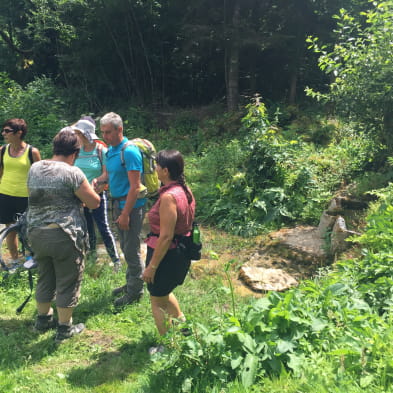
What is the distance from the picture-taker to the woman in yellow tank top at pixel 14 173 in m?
4.48

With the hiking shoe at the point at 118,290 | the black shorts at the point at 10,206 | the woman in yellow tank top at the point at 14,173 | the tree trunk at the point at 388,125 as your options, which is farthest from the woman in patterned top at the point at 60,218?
the tree trunk at the point at 388,125

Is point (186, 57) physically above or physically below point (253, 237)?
above

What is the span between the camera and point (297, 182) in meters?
7.09

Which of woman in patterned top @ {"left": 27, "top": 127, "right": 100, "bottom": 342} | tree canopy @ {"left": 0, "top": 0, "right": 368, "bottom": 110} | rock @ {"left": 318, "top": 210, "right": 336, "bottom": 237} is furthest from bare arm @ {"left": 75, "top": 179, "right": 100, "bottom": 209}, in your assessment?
tree canopy @ {"left": 0, "top": 0, "right": 368, "bottom": 110}

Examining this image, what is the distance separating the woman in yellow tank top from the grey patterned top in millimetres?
1400

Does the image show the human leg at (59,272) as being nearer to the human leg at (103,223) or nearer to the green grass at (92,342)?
the green grass at (92,342)

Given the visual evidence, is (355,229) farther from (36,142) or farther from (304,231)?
(36,142)

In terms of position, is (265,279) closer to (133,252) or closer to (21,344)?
(133,252)

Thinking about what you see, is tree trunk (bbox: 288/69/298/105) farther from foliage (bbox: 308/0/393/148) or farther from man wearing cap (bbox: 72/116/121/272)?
man wearing cap (bbox: 72/116/121/272)

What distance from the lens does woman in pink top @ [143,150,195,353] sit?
2848 millimetres

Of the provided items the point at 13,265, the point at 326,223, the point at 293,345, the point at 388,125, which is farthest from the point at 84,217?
the point at 388,125

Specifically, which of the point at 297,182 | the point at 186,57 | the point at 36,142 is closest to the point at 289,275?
the point at 297,182

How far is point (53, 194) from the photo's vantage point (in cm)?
325

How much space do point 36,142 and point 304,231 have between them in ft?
28.2
